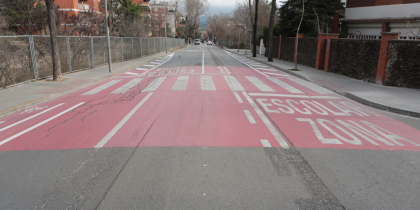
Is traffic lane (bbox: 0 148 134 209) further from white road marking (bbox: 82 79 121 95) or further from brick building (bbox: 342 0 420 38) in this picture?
brick building (bbox: 342 0 420 38)

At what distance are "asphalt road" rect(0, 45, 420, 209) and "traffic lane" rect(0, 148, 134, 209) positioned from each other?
16 mm

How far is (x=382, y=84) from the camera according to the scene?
1344cm

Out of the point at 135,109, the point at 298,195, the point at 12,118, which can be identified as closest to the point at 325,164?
the point at 298,195

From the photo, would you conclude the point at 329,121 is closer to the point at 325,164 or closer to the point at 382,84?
the point at 325,164

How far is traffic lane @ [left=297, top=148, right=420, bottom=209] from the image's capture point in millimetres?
3775

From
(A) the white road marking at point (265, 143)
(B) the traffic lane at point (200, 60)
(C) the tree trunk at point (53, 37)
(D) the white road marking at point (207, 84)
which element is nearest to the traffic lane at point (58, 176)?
(A) the white road marking at point (265, 143)

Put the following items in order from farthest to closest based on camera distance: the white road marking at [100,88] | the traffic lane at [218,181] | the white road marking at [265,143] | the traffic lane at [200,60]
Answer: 1. the traffic lane at [200,60]
2. the white road marking at [100,88]
3. the white road marking at [265,143]
4. the traffic lane at [218,181]

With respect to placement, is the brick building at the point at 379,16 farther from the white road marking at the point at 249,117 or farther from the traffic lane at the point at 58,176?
the traffic lane at the point at 58,176

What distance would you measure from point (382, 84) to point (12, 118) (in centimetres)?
1443

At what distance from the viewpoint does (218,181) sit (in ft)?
13.9

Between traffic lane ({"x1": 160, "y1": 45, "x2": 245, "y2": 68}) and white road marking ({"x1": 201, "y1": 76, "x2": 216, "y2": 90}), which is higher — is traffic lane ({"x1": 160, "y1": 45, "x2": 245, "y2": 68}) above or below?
above

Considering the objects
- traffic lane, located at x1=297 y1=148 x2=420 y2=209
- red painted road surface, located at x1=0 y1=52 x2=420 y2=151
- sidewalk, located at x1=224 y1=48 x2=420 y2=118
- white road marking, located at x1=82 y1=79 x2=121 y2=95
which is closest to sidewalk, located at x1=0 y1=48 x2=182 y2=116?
red painted road surface, located at x1=0 y1=52 x2=420 y2=151

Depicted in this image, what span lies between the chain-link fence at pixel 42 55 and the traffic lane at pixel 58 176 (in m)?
8.59

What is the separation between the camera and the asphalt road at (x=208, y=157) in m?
3.82
